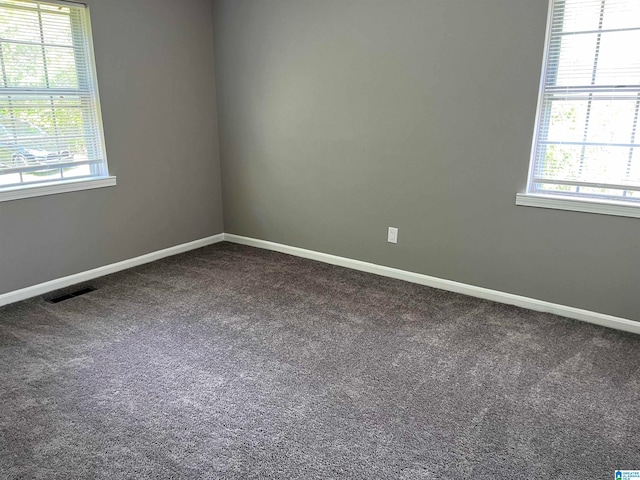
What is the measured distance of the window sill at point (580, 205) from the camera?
293 centimetres

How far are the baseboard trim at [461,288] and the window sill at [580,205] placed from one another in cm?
67

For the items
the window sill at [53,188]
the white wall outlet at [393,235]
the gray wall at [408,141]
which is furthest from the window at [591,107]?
the window sill at [53,188]

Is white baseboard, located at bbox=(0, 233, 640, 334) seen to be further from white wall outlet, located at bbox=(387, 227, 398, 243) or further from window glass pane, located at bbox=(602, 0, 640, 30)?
window glass pane, located at bbox=(602, 0, 640, 30)

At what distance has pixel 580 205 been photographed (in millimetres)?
3064

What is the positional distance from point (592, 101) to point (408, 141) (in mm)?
1241

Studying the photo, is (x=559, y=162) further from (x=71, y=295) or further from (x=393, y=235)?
(x=71, y=295)

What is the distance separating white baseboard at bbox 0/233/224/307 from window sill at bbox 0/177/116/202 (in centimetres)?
68

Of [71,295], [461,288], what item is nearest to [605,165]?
[461,288]

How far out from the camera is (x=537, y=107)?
3115mm

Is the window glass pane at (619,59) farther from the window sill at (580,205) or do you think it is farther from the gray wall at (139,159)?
the gray wall at (139,159)

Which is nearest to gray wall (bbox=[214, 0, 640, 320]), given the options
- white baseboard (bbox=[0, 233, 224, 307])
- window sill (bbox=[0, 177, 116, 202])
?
white baseboard (bbox=[0, 233, 224, 307])

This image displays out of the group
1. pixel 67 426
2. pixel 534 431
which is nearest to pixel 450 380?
pixel 534 431

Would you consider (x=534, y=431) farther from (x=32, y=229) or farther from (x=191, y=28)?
(x=191, y=28)

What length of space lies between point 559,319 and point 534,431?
1308mm
